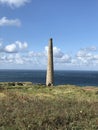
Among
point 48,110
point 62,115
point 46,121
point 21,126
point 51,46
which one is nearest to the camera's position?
point 21,126

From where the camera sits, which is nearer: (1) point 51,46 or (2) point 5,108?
(2) point 5,108

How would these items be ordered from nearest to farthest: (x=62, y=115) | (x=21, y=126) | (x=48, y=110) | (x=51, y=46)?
(x=21, y=126) < (x=62, y=115) < (x=48, y=110) < (x=51, y=46)

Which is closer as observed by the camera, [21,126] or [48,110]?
[21,126]

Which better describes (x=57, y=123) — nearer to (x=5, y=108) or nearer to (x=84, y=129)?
(x=84, y=129)

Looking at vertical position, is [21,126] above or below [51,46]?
below

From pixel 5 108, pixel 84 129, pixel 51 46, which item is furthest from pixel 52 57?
pixel 84 129

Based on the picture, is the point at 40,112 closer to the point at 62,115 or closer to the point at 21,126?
the point at 62,115

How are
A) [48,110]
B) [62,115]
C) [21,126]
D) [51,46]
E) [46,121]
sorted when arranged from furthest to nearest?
1. [51,46]
2. [48,110]
3. [62,115]
4. [46,121]
5. [21,126]

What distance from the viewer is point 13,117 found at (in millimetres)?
15406

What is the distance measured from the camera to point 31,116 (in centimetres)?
1533

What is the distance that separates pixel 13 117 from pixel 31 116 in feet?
2.69

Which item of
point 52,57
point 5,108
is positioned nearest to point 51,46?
point 52,57

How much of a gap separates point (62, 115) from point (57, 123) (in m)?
1.21

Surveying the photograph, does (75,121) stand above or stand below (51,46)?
below
